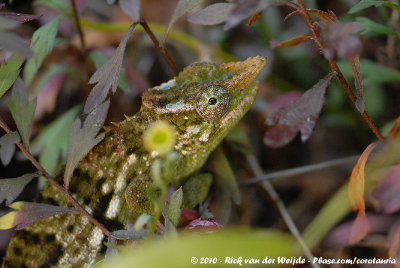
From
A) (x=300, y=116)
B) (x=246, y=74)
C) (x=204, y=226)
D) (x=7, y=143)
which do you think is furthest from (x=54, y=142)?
(x=300, y=116)

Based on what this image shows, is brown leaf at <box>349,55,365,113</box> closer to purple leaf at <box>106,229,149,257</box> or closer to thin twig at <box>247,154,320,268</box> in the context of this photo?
thin twig at <box>247,154,320,268</box>

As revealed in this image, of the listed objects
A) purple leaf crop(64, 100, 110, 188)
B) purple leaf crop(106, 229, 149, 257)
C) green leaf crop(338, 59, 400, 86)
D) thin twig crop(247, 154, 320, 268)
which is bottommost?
thin twig crop(247, 154, 320, 268)

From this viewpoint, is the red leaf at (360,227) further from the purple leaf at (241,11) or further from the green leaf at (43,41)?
the green leaf at (43,41)

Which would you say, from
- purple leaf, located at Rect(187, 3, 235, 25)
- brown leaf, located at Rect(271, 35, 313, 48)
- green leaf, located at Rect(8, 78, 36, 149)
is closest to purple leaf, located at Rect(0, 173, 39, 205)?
green leaf, located at Rect(8, 78, 36, 149)

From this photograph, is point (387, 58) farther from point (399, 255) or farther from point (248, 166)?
point (399, 255)

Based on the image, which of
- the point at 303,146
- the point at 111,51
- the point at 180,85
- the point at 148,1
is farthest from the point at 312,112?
the point at 148,1

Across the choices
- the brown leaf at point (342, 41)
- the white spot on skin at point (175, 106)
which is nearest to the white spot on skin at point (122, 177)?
the white spot on skin at point (175, 106)
